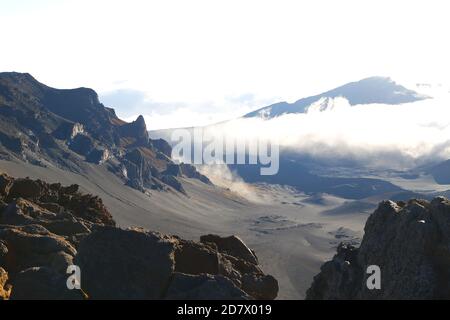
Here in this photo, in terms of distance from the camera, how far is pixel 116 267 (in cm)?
3036

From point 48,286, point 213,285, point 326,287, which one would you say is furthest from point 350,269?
point 48,286

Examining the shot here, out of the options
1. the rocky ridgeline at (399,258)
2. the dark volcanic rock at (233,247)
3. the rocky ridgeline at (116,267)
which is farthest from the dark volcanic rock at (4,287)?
the dark volcanic rock at (233,247)

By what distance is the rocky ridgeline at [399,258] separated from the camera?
2864 cm

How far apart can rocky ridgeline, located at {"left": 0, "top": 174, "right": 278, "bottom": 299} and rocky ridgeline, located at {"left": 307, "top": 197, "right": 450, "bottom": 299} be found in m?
6.22

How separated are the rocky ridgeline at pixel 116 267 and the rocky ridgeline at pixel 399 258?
20.4 ft

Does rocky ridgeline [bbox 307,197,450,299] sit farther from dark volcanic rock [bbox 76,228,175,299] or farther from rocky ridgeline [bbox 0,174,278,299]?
dark volcanic rock [bbox 76,228,175,299]

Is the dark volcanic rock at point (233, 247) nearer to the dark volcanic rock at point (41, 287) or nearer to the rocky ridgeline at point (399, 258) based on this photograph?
the rocky ridgeline at point (399, 258)

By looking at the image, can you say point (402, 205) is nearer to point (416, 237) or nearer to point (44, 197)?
point (416, 237)

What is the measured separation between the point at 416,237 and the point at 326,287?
6.16 meters

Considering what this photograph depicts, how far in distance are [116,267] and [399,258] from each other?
15.1 meters

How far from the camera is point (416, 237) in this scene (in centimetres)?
3086
